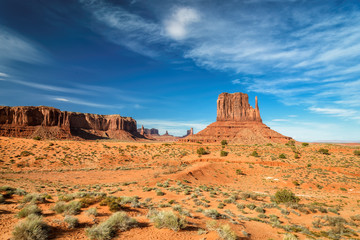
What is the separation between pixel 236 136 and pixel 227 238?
9516 cm

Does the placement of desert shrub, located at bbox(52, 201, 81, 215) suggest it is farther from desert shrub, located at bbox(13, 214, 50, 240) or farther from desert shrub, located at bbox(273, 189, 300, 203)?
desert shrub, located at bbox(273, 189, 300, 203)

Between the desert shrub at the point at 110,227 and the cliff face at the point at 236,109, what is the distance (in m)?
120

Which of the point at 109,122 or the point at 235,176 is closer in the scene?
the point at 235,176

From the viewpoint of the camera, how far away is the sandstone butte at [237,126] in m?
93.4

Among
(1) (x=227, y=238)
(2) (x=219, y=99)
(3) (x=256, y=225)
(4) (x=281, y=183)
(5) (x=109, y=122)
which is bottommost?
(4) (x=281, y=183)

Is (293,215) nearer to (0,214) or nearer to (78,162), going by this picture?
(0,214)

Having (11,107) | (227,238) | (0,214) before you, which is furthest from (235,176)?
(11,107)

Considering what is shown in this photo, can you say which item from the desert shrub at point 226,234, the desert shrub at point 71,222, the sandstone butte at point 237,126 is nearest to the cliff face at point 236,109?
the sandstone butte at point 237,126

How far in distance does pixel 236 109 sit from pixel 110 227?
4893 inches

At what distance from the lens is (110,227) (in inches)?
267

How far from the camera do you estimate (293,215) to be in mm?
14320

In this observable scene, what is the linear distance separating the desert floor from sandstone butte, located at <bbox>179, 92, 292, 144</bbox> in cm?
4396

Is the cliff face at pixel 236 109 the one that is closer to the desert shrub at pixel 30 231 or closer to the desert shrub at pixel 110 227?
the desert shrub at pixel 110 227

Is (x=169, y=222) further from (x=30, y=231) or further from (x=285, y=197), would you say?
(x=285, y=197)
